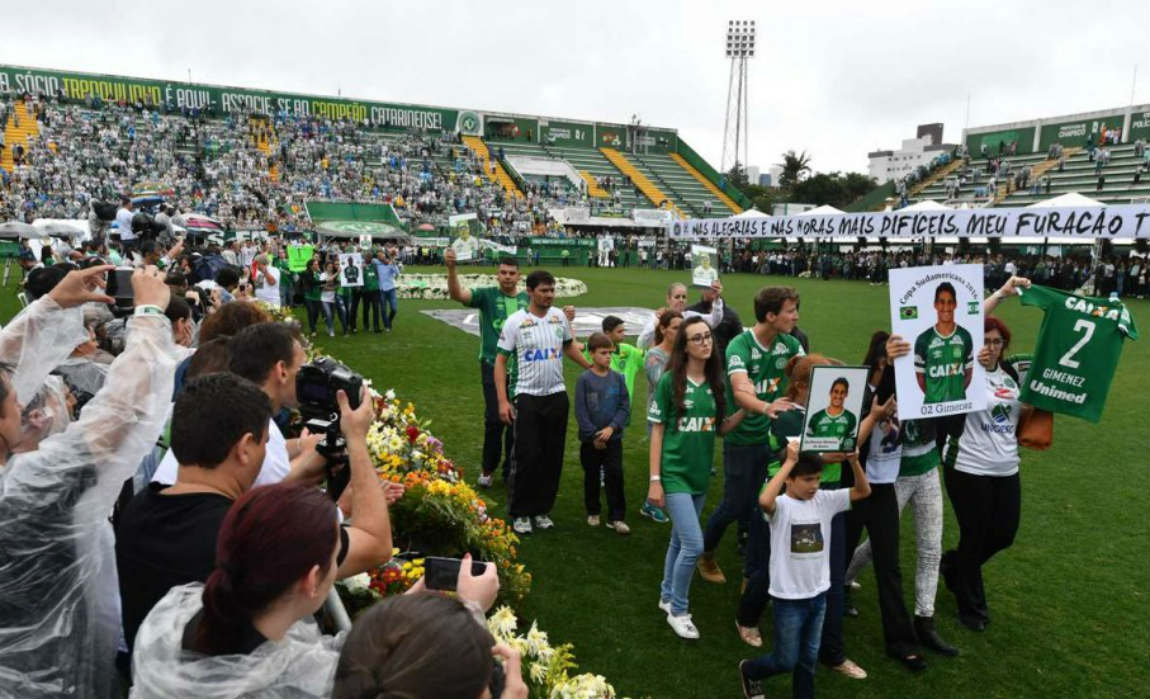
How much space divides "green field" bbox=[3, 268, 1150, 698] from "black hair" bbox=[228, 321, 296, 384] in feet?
8.22

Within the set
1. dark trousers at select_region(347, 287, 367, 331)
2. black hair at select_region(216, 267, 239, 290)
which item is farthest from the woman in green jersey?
dark trousers at select_region(347, 287, 367, 331)

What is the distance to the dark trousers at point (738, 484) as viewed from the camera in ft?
15.9

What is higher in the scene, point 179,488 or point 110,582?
point 179,488

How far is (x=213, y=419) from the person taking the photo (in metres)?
2.03

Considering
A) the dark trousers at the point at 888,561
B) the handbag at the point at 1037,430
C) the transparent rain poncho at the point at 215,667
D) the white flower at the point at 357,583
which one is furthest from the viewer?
the handbag at the point at 1037,430

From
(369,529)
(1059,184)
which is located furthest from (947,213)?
(369,529)

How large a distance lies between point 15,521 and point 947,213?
28.7 m

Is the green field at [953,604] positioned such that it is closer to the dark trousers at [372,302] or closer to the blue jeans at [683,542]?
the blue jeans at [683,542]

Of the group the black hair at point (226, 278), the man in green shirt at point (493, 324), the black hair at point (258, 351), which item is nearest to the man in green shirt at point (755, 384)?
the man in green shirt at point (493, 324)

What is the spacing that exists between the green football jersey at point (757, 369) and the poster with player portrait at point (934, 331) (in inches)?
39.2

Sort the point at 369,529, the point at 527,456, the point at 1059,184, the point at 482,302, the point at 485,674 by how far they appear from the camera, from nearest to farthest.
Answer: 1. the point at 485,674
2. the point at 369,529
3. the point at 527,456
4. the point at 482,302
5. the point at 1059,184

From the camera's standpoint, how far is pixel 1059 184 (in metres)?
42.0

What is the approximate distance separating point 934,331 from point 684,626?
7.65 ft

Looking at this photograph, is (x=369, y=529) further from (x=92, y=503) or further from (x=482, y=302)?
(x=482, y=302)
